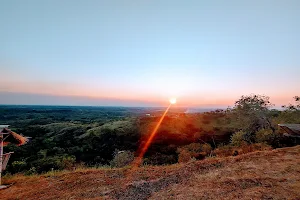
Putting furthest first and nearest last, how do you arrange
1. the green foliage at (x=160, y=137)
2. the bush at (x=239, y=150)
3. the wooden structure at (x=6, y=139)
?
the green foliage at (x=160, y=137), the bush at (x=239, y=150), the wooden structure at (x=6, y=139)

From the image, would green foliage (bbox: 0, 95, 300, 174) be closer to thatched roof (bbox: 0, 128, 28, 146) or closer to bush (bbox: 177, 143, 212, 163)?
bush (bbox: 177, 143, 212, 163)

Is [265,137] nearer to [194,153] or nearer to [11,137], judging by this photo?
[194,153]

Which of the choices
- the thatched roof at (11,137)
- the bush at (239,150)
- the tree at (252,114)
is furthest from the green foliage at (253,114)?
the thatched roof at (11,137)

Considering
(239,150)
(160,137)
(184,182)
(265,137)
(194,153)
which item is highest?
(265,137)

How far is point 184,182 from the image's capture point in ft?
26.7

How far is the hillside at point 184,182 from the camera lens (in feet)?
23.0

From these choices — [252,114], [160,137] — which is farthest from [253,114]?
[160,137]

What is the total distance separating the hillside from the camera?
7.00 m

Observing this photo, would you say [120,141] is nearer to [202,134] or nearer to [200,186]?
[202,134]

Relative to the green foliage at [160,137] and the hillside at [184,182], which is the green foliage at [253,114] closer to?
the green foliage at [160,137]

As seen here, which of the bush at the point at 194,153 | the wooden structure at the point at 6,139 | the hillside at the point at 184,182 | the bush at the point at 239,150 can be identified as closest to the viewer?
the hillside at the point at 184,182

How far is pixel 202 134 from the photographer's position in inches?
1444

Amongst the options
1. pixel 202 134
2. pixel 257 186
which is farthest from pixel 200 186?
pixel 202 134

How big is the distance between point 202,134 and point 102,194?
30999 mm
